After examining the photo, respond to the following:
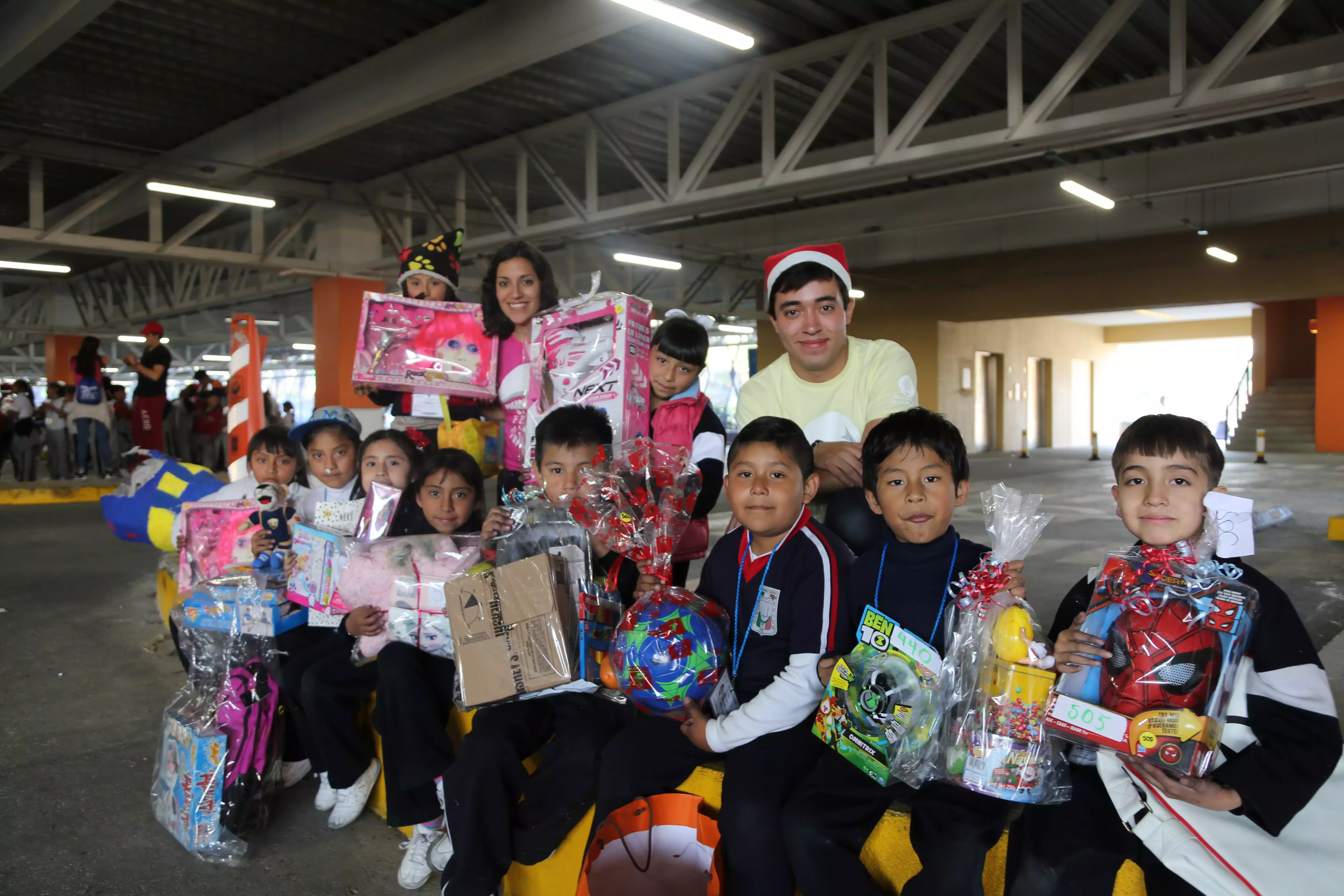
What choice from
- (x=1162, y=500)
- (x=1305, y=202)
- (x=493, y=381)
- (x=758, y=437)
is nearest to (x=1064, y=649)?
(x=1162, y=500)

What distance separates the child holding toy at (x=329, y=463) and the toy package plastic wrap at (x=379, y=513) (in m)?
0.50

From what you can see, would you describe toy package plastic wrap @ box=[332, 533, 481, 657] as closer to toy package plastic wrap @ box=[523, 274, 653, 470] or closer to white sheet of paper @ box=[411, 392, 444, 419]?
toy package plastic wrap @ box=[523, 274, 653, 470]

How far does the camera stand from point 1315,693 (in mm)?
1347

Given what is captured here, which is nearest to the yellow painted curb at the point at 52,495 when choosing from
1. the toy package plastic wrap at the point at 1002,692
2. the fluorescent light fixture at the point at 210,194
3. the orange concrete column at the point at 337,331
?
the orange concrete column at the point at 337,331

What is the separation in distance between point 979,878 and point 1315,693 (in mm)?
628

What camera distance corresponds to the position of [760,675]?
189 centimetres

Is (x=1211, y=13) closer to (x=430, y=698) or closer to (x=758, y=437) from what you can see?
(x=758, y=437)

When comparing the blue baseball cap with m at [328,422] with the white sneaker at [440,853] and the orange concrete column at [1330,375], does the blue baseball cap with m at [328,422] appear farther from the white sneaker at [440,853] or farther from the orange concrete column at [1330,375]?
the orange concrete column at [1330,375]

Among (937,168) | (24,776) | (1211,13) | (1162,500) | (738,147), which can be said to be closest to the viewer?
(1162,500)

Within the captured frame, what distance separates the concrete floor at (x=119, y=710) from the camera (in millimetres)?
2270

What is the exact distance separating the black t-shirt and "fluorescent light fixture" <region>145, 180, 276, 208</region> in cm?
191

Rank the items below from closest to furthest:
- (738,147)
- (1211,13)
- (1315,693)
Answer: (1315,693), (1211,13), (738,147)

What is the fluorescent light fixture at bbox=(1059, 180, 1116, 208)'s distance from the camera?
10430mm

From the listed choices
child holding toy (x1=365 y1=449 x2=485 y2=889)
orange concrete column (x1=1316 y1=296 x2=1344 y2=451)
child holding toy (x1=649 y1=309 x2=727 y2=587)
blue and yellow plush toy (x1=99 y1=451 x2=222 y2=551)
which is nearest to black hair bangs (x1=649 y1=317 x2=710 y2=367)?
child holding toy (x1=649 y1=309 x2=727 y2=587)
